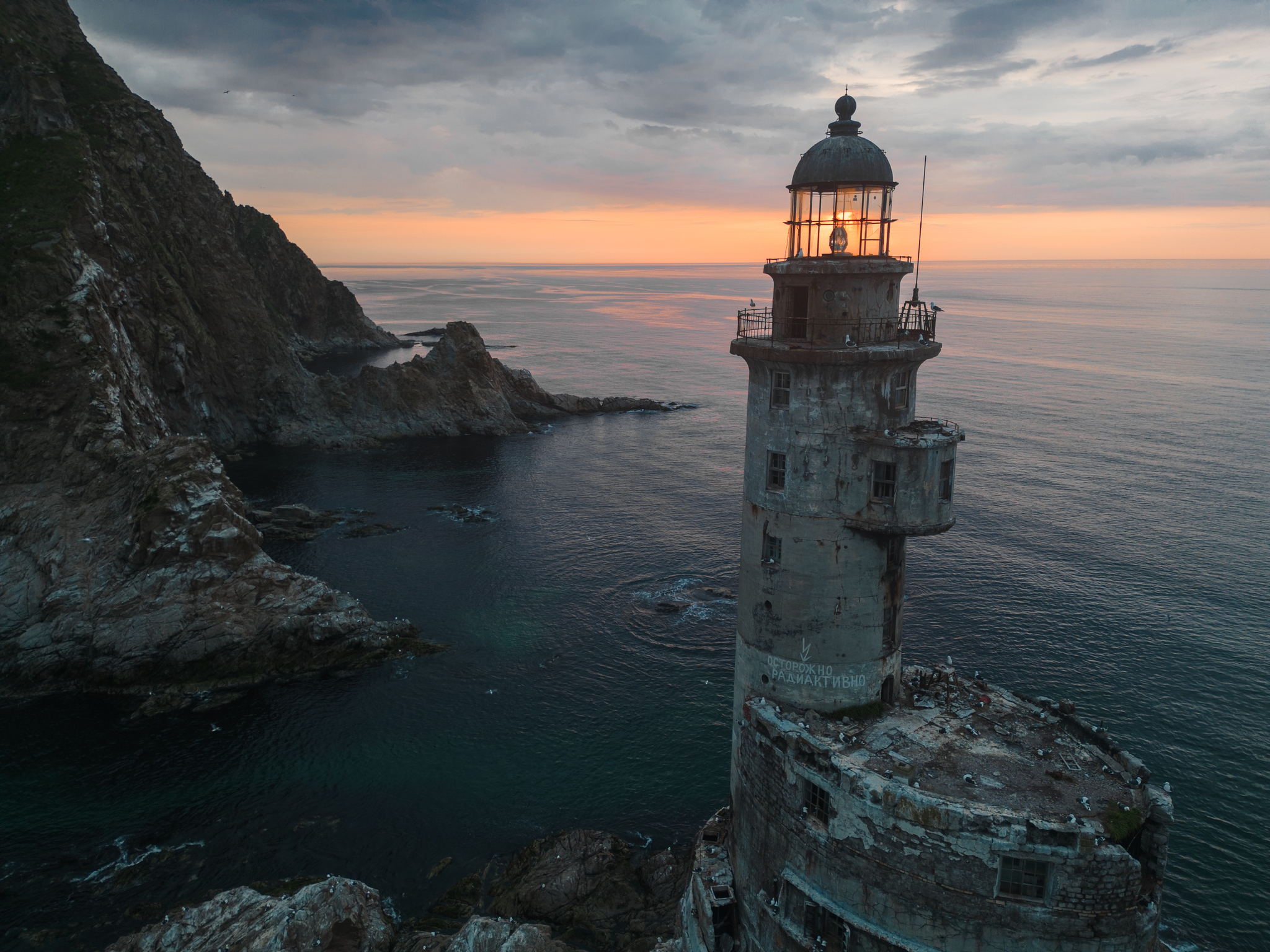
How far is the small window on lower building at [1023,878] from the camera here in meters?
19.2

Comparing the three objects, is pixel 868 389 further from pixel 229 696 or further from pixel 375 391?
pixel 375 391

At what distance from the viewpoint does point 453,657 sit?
55.2 metres

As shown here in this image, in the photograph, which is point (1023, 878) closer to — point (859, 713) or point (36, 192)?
point (859, 713)

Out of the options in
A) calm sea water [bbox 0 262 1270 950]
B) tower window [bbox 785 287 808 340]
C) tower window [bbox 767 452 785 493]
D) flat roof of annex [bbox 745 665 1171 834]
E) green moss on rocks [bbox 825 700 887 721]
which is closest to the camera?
flat roof of annex [bbox 745 665 1171 834]

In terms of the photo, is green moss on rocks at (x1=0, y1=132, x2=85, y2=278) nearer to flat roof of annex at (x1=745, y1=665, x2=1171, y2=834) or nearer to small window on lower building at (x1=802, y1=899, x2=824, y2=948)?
flat roof of annex at (x1=745, y1=665, x2=1171, y2=834)

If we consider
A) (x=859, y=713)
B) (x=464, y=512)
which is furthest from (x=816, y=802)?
(x=464, y=512)

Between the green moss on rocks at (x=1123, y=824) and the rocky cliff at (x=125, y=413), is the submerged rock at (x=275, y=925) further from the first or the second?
the green moss on rocks at (x=1123, y=824)

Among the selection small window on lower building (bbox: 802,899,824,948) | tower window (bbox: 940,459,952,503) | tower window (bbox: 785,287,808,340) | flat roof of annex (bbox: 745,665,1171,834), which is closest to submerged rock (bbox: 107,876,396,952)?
small window on lower building (bbox: 802,899,824,948)

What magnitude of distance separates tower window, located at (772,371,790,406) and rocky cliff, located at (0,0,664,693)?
136ft

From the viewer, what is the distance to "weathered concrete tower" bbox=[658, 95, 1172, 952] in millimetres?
19297

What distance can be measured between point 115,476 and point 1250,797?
245 ft

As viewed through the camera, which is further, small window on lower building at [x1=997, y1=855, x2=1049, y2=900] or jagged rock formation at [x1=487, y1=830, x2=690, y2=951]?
jagged rock formation at [x1=487, y1=830, x2=690, y2=951]

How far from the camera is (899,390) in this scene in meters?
23.1

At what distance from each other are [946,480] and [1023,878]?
10.5 m
